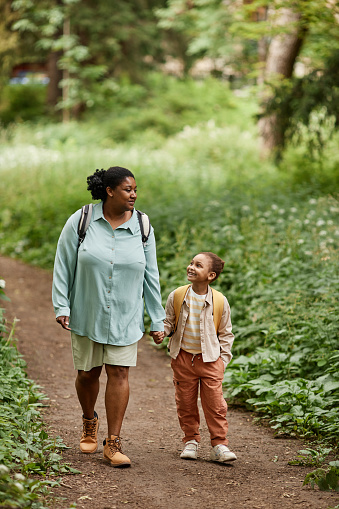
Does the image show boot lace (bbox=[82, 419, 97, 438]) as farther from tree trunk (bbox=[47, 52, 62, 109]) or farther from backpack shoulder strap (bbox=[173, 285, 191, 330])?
tree trunk (bbox=[47, 52, 62, 109])

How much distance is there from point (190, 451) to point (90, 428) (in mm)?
723

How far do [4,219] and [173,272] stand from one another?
636cm

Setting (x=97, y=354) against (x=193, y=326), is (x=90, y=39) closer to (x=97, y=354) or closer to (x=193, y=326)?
(x=193, y=326)

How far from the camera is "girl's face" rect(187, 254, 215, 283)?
14.1 ft

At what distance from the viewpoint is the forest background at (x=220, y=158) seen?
19.6ft

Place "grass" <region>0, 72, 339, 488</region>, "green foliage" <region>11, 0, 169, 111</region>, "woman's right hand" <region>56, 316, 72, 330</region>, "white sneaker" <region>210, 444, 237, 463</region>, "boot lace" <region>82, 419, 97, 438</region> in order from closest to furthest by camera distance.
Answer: "woman's right hand" <region>56, 316, 72, 330</region> → "white sneaker" <region>210, 444, 237, 463</region> → "boot lace" <region>82, 419, 97, 438</region> → "grass" <region>0, 72, 339, 488</region> → "green foliage" <region>11, 0, 169, 111</region>

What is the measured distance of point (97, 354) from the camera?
416cm

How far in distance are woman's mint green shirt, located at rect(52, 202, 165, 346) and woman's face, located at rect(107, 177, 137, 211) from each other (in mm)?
147

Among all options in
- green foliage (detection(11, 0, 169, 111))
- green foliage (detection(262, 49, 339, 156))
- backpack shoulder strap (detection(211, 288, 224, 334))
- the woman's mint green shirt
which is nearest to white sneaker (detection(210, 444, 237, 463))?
backpack shoulder strap (detection(211, 288, 224, 334))

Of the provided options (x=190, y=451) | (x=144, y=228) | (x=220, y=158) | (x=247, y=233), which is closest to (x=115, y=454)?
(x=190, y=451)

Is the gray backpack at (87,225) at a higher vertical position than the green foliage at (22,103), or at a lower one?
lower

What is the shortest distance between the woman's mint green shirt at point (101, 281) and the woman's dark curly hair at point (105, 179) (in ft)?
0.40

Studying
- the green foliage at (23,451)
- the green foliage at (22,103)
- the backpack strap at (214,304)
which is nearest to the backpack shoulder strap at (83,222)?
the backpack strap at (214,304)

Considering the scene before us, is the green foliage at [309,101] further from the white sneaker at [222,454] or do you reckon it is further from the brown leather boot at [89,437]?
the brown leather boot at [89,437]
